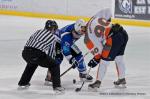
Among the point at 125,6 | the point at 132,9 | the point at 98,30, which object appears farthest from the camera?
the point at 125,6

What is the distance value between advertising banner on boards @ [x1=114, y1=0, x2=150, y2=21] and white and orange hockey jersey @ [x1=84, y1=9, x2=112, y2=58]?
707cm

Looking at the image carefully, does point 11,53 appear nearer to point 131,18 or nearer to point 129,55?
point 129,55

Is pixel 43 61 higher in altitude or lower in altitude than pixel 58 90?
higher

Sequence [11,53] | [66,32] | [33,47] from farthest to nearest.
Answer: [11,53] < [66,32] < [33,47]

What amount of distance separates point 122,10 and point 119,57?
23.5ft

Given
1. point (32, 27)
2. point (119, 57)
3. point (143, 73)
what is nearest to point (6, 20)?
point (32, 27)

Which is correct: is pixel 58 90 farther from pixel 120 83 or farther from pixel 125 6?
pixel 125 6

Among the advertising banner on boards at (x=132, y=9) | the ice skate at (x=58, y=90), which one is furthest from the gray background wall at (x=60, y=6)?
the ice skate at (x=58, y=90)

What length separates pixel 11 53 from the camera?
28.3ft

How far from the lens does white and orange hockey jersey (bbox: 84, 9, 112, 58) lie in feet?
18.7

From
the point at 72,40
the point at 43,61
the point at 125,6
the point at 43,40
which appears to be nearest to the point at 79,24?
the point at 72,40

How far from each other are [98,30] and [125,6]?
294 inches

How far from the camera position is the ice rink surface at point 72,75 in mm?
5586

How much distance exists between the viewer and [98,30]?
18.7ft
